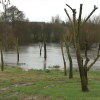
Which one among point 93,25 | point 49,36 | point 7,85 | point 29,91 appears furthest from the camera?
point 49,36

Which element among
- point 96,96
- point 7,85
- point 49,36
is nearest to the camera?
point 96,96

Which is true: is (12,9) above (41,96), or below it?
above

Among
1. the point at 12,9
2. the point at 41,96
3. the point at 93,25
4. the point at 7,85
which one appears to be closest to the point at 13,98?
the point at 41,96

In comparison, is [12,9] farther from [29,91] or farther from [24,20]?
[29,91]

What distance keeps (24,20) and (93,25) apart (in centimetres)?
2845

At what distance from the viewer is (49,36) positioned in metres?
89.2

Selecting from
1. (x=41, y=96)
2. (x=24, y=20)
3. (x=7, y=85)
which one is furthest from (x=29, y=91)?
(x=24, y=20)

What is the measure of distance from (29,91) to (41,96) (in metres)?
0.83

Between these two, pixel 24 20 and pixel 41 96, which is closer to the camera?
pixel 41 96

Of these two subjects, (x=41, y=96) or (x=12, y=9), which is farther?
(x=12, y=9)

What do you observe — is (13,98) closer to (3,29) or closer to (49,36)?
(3,29)

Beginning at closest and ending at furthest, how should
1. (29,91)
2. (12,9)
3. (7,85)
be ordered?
(29,91)
(7,85)
(12,9)

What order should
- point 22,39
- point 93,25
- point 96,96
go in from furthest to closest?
point 22,39 → point 93,25 → point 96,96

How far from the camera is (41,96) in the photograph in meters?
7.75
